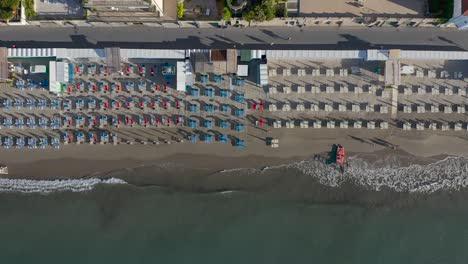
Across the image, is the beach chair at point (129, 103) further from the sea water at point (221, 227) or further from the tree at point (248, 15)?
the tree at point (248, 15)

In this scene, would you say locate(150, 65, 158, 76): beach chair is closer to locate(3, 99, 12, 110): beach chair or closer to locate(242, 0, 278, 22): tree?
locate(242, 0, 278, 22): tree

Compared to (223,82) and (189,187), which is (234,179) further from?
(223,82)

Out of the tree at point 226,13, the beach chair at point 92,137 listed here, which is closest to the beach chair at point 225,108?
the tree at point 226,13

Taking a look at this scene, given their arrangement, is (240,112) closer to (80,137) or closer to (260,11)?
(260,11)

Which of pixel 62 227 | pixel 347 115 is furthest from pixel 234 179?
pixel 62 227

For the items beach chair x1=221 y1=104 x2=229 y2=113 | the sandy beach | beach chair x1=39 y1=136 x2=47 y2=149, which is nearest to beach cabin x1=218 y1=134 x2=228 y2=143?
the sandy beach

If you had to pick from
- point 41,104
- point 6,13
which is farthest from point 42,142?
point 6,13
